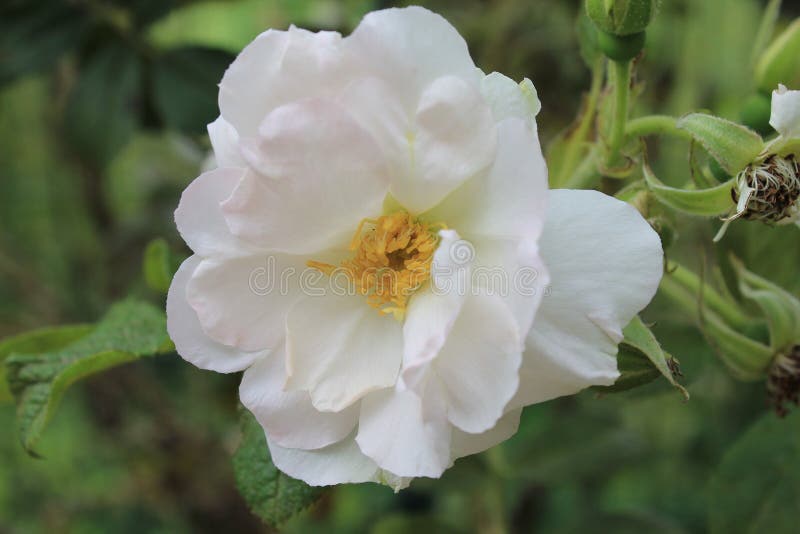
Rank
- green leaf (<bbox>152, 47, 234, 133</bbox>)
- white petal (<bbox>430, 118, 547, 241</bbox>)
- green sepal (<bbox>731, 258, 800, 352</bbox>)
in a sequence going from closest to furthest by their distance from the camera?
white petal (<bbox>430, 118, 547, 241</bbox>), green sepal (<bbox>731, 258, 800, 352</bbox>), green leaf (<bbox>152, 47, 234, 133</bbox>)

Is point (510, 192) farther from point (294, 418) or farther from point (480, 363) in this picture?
point (294, 418)

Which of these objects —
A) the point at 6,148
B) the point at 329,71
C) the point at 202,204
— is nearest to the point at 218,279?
the point at 202,204

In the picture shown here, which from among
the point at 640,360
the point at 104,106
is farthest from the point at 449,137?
the point at 104,106

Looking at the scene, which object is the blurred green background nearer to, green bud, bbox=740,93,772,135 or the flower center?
green bud, bbox=740,93,772,135

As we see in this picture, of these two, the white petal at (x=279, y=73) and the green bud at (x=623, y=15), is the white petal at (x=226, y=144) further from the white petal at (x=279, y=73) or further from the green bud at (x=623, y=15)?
the green bud at (x=623, y=15)

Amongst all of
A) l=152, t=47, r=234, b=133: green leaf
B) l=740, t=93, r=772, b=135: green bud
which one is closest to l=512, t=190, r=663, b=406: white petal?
l=740, t=93, r=772, b=135: green bud
